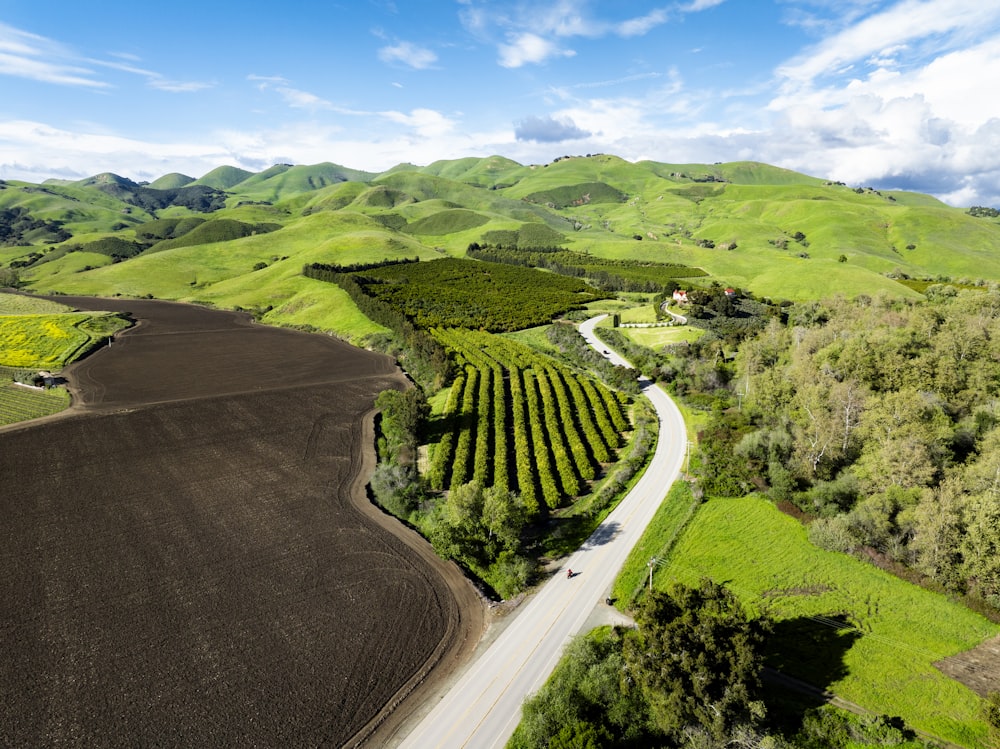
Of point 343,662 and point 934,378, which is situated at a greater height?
point 934,378

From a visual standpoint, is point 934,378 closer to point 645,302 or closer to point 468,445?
point 468,445

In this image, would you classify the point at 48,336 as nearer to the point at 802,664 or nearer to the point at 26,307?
the point at 26,307

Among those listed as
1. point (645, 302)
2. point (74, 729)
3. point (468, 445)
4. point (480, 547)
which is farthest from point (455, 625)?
point (645, 302)

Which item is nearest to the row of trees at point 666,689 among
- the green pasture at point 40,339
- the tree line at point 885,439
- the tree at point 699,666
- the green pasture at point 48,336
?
the tree at point 699,666

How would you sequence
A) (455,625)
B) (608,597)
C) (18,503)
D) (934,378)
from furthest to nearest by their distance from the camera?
1. (934,378)
2. (18,503)
3. (608,597)
4. (455,625)

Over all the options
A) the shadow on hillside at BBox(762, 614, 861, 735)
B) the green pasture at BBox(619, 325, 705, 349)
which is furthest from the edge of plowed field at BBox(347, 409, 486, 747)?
the green pasture at BBox(619, 325, 705, 349)

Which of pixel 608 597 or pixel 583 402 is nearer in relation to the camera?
pixel 608 597

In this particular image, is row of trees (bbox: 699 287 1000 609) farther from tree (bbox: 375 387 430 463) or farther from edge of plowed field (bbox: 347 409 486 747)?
tree (bbox: 375 387 430 463)
